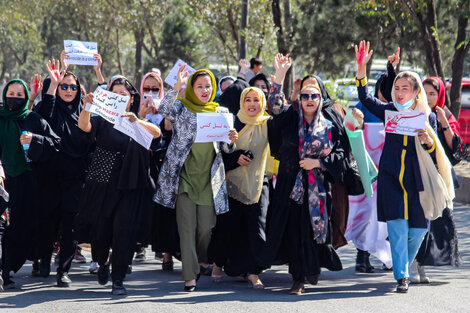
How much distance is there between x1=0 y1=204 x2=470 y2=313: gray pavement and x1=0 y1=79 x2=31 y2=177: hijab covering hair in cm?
105

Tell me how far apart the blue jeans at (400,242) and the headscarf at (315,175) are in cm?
58

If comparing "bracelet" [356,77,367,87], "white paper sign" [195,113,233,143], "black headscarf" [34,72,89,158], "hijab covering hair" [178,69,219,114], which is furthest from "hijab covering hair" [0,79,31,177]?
"bracelet" [356,77,367,87]

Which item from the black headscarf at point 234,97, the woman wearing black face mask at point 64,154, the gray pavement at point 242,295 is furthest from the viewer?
the black headscarf at point 234,97

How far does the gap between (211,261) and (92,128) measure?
171 centimetres

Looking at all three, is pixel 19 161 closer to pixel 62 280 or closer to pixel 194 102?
pixel 62 280

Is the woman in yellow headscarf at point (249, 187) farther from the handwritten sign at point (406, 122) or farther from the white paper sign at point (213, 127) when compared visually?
the handwritten sign at point (406, 122)

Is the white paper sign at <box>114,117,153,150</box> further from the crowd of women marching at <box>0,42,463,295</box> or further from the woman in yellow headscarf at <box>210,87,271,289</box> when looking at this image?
the woman in yellow headscarf at <box>210,87,271,289</box>

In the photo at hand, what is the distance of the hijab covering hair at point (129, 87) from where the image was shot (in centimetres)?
725

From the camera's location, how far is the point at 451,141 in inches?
303

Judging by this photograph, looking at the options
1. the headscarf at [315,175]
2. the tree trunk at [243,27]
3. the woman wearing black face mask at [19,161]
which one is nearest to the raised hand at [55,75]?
the woman wearing black face mask at [19,161]

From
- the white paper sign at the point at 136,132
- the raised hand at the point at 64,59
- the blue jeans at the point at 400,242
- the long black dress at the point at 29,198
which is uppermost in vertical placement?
the raised hand at the point at 64,59

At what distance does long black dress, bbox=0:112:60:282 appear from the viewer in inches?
297

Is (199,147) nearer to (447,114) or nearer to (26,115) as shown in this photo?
(26,115)

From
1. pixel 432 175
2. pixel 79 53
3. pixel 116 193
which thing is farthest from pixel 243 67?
pixel 432 175
